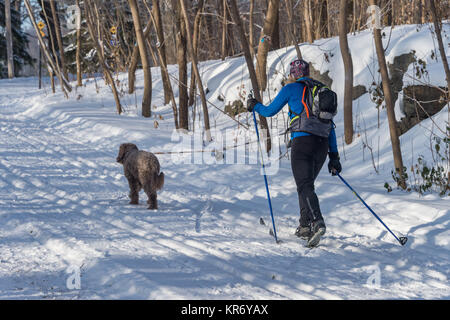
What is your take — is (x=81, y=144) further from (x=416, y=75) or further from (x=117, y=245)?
(x=416, y=75)

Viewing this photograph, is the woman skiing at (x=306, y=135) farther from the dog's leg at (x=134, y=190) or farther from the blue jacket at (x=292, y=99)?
the dog's leg at (x=134, y=190)

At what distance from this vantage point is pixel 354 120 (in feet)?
39.7

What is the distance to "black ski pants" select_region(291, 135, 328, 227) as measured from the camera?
18.2 feet

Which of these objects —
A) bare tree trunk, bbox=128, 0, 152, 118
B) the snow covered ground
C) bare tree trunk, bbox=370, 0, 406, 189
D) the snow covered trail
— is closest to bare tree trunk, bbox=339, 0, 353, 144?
the snow covered ground

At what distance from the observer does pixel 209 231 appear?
19.9 ft

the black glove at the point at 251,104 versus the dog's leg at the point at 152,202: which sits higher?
the black glove at the point at 251,104

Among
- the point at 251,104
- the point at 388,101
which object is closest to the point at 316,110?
the point at 251,104

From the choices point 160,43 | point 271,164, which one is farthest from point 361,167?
point 160,43

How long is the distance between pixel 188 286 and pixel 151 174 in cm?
331

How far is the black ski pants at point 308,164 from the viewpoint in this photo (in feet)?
18.2

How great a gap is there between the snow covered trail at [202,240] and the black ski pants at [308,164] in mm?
509

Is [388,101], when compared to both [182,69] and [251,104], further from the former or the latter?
[182,69]

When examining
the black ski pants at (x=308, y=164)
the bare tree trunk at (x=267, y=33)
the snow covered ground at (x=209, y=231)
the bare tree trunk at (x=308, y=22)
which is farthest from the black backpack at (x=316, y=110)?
the bare tree trunk at (x=308, y=22)

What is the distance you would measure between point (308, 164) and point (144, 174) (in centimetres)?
285
